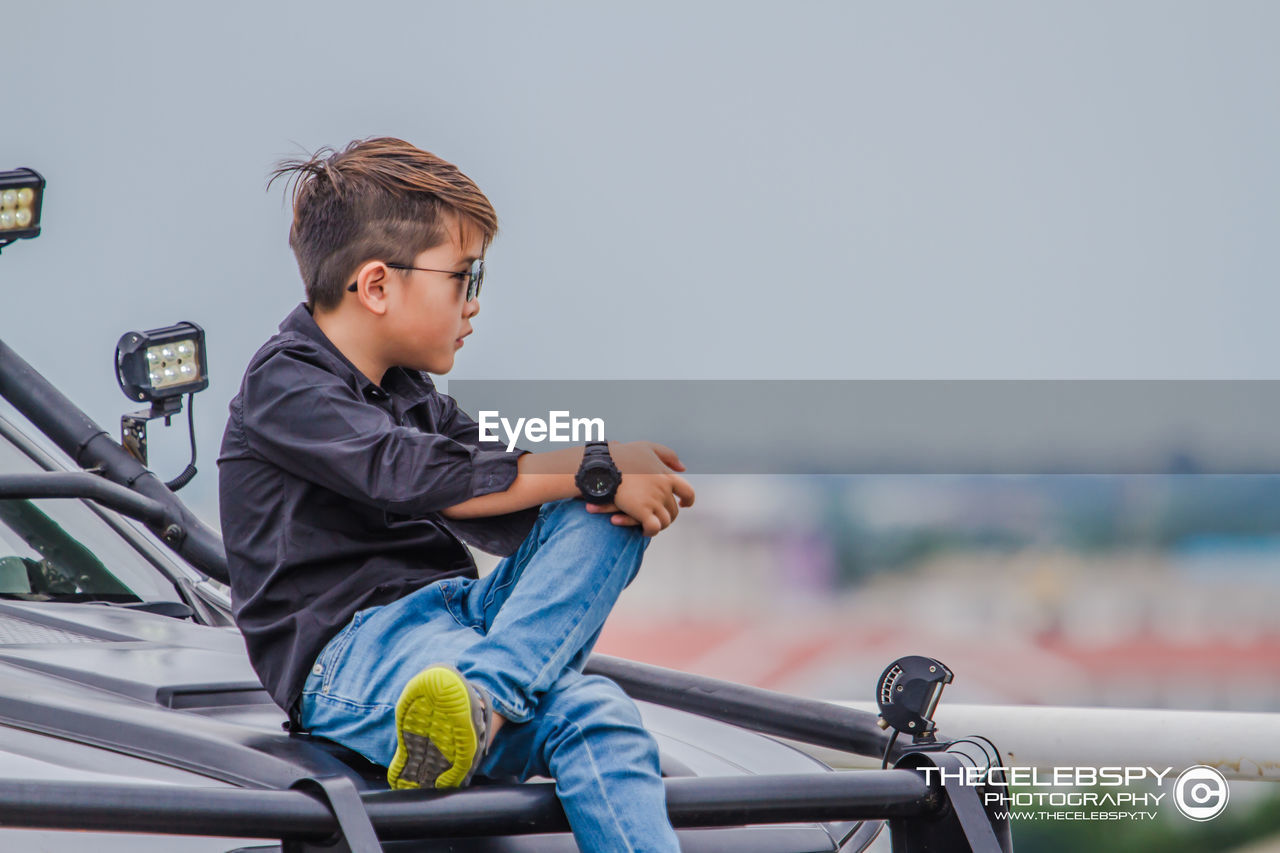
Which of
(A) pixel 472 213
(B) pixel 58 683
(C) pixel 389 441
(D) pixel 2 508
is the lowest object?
(B) pixel 58 683

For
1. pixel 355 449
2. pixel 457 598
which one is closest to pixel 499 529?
pixel 457 598

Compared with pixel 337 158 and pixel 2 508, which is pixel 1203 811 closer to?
pixel 337 158

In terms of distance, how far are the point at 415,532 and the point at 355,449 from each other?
30cm

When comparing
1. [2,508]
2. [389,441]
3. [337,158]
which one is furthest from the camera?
[2,508]

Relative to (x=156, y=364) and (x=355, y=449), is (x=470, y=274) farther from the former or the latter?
(x=156, y=364)

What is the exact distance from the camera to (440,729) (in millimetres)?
1717

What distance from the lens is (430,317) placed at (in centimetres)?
220

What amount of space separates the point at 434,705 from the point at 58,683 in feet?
2.86

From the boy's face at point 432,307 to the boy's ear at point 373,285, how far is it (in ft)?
0.04

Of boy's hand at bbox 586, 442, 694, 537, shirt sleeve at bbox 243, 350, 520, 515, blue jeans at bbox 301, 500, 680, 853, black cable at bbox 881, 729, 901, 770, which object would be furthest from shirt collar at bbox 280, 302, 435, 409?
black cable at bbox 881, 729, 901, 770

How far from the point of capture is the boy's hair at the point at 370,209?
2201 millimetres

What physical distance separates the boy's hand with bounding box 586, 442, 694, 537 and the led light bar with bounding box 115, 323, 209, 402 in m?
1.90

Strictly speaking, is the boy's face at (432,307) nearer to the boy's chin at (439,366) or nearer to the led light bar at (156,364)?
the boy's chin at (439,366)

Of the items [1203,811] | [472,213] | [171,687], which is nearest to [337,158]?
[472,213]
